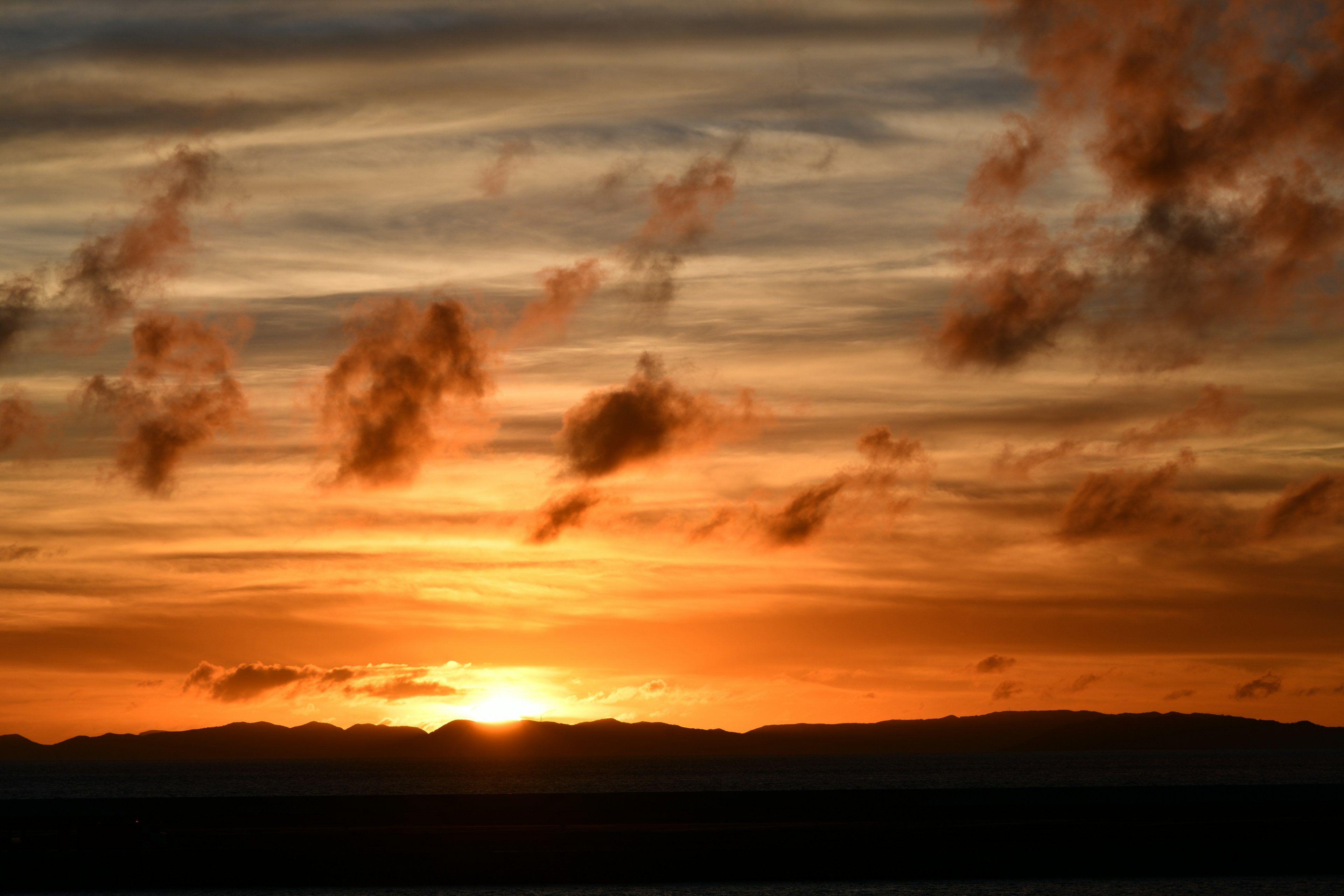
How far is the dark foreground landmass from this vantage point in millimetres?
55406

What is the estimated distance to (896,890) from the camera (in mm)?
54312

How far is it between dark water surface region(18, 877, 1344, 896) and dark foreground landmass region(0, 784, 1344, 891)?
0.76 metres

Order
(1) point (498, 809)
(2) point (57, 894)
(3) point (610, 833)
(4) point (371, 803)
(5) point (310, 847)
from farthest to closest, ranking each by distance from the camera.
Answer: (4) point (371, 803) → (1) point (498, 809) → (3) point (610, 833) → (5) point (310, 847) → (2) point (57, 894)

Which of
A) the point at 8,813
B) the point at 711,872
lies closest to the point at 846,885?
the point at 711,872

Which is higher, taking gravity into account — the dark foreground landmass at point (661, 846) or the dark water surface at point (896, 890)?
the dark foreground landmass at point (661, 846)

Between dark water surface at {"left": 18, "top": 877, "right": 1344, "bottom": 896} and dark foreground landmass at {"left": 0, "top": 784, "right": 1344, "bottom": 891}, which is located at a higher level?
dark foreground landmass at {"left": 0, "top": 784, "right": 1344, "bottom": 891}

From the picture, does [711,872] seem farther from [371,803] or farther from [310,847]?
[371,803]

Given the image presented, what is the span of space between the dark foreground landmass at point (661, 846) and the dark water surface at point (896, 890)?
764 millimetres

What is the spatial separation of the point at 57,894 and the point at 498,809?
26.9m

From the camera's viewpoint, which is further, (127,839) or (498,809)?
Answer: (498,809)

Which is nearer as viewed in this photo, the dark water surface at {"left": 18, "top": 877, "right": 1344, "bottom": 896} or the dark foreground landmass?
the dark water surface at {"left": 18, "top": 877, "right": 1344, "bottom": 896}

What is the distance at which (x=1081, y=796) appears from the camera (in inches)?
4722

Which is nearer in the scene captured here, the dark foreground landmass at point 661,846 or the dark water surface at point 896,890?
the dark water surface at point 896,890

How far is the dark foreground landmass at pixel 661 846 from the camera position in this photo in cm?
5541
